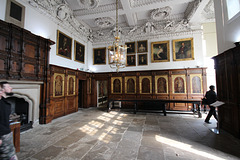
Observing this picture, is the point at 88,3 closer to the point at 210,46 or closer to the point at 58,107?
the point at 58,107

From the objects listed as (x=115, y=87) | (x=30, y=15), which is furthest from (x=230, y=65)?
(x=30, y=15)

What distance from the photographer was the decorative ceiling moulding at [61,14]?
5.61 metres

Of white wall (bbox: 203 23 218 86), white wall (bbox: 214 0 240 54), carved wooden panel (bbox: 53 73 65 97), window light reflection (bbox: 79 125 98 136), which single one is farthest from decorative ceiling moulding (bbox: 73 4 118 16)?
window light reflection (bbox: 79 125 98 136)

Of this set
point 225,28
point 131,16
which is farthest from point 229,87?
point 131,16

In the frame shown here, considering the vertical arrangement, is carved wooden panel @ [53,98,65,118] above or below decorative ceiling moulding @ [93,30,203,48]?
below

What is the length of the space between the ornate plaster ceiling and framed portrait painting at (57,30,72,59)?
75 centimetres

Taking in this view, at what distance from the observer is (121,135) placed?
12.6 feet

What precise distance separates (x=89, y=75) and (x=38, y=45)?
4758 millimetres

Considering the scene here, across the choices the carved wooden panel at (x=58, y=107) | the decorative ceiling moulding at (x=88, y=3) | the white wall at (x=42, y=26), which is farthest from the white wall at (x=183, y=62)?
the carved wooden panel at (x=58, y=107)

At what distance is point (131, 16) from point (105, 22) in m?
2.20

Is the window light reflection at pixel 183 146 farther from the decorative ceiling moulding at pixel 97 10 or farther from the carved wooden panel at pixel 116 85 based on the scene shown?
the decorative ceiling moulding at pixel 97 10

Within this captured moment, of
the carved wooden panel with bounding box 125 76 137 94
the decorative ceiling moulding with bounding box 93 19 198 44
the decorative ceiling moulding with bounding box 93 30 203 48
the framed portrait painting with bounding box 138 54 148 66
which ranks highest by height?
the decorative ceiling moulding with bounding box 93 19 198 44

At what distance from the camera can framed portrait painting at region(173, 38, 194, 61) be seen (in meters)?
8.35

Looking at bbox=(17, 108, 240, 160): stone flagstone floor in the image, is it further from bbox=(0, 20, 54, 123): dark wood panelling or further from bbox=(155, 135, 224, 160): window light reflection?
bbox=(0, 20, 54, 123): dark wood panelling
